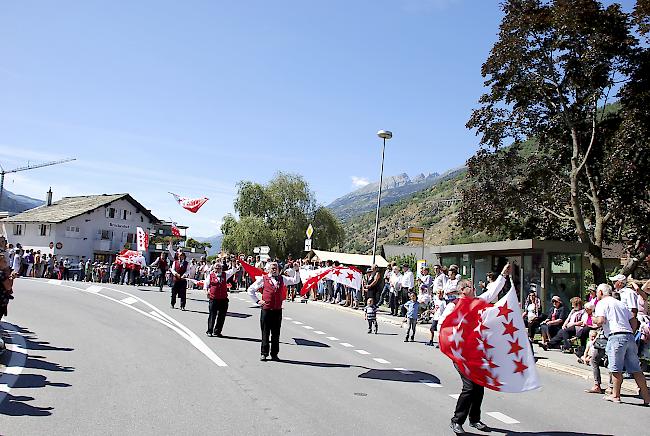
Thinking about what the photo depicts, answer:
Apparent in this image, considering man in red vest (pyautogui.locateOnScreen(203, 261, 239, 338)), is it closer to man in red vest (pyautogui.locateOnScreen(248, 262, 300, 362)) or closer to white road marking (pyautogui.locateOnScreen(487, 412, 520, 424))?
man in red vest (pyautogui.locateOnScreen(248, 262, 300, 362))

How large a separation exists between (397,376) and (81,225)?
200 ft

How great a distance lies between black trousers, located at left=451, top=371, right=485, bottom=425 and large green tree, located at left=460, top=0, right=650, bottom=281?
17.6 m

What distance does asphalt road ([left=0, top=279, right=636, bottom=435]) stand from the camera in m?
6.80

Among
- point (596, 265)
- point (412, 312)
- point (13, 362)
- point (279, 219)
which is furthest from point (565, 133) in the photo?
point (279, 219)

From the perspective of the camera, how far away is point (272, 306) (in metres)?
11.6

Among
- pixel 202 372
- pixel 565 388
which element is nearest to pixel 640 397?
pixel 565 388

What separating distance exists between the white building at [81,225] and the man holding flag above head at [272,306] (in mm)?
53615

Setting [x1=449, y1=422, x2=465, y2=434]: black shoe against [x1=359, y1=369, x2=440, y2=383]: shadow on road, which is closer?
[x1=449, y1=422, x2=465, y2=434]: black shoe

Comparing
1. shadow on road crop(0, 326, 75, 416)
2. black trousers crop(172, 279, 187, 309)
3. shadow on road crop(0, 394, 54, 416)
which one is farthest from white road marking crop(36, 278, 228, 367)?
shadow on road crop(0, 394, 54, 416)

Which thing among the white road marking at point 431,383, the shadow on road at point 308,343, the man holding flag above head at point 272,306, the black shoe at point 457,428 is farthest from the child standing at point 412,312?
the black shoe at point 457,428

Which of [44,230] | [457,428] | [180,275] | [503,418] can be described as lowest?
[503,418]

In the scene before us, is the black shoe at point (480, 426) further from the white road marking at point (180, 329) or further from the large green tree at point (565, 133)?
the large green tree at point (565, 133)

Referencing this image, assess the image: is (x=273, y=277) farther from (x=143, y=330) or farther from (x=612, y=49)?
(x=612, y=49)

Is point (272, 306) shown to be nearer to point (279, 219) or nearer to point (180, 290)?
point (180, 290)
